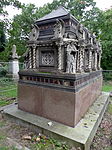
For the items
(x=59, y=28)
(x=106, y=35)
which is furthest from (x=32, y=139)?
(x=106, y=35)

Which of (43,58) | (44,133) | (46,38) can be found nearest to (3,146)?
(44,133)

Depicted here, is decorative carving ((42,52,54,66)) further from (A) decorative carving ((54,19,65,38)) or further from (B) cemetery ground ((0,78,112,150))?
(B) cemetery ground ((0,78,112,150))

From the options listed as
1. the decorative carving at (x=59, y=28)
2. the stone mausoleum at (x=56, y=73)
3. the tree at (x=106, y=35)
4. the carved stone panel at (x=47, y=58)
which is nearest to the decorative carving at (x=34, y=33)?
the stone mausoleum at (x=56, y=73)

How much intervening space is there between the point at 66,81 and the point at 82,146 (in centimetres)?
128

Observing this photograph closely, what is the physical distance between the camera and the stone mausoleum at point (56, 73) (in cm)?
276

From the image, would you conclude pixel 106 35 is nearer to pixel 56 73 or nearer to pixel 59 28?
pixel 59 28

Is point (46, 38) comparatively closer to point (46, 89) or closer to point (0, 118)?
point (46, 89)

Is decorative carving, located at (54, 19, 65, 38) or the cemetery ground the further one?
decorative carving, located at (54, 19, 65, 38)

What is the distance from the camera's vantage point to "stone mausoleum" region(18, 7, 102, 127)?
2758 mm

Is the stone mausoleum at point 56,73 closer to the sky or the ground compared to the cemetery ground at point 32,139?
closer to the sky

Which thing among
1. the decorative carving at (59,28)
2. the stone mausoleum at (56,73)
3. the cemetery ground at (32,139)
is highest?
the decorative carving at (59,28)

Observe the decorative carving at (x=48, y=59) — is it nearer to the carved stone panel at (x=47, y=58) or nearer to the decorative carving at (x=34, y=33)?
the carved stone panel at (x=47, y=58)

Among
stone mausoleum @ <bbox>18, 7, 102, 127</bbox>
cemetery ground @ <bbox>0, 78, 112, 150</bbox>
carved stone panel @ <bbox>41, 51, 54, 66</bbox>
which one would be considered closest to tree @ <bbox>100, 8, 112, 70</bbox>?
stone mausoleum @ <bbox>18, 7, 102, 127</bbox>

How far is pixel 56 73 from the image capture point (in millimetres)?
2938
